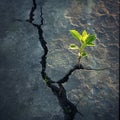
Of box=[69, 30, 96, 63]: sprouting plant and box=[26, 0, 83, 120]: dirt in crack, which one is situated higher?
box=[69, 30, 96, 63]: sprouting plant

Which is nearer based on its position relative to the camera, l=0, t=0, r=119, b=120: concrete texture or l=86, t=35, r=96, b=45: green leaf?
l=0, t=0, r=119, b=120: concrete texture

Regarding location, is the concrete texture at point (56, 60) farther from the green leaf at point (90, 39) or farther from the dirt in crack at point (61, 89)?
the green leaf at point (90, 39)

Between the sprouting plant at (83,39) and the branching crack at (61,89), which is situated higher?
the sprouting plant at (83,39)

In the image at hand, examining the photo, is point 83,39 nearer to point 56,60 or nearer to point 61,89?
point 56,60

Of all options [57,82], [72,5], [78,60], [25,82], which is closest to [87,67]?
[78,60]

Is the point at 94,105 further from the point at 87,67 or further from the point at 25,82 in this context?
the point at 25,82

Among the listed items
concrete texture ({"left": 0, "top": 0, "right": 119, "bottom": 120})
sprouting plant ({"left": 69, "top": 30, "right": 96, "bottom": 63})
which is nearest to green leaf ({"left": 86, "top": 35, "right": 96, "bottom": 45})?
sprouting plant ({"left": 69, "top": 30, "right": 96, "bottom": 63})

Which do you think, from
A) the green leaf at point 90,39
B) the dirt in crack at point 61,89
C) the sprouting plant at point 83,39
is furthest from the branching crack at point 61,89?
the green leaf at point 90,39

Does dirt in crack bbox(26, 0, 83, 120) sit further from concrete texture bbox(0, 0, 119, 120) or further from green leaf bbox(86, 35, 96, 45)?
green leaf bbox(86, 35, 96, 45)
